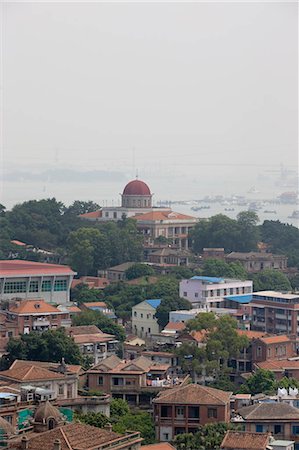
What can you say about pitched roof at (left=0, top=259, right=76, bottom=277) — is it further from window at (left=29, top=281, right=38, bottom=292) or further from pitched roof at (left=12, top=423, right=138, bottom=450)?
pitched roof at (left=12, top=423, right=138, bottom=450)

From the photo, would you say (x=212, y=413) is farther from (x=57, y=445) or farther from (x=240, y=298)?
(x=240, y=298)

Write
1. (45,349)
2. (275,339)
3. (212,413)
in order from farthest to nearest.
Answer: (275,339), (45,349), (212,413)

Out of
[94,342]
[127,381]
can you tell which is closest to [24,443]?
[127,381]

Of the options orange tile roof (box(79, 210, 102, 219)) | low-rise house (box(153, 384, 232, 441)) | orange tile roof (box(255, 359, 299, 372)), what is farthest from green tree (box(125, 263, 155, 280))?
low-rise house (box(153, 384, 232, 441))

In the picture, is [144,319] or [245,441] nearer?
[245,441]

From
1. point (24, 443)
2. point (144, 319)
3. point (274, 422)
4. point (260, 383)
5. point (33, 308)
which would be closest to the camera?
point (24, 443)

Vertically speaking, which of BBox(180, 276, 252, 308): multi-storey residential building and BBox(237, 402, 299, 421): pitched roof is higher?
BBox(180, 276, 252, 308): multi-storey residential building

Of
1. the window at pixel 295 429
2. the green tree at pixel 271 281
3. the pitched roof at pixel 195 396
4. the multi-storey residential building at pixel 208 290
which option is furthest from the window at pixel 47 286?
the window at pixel 295 429
